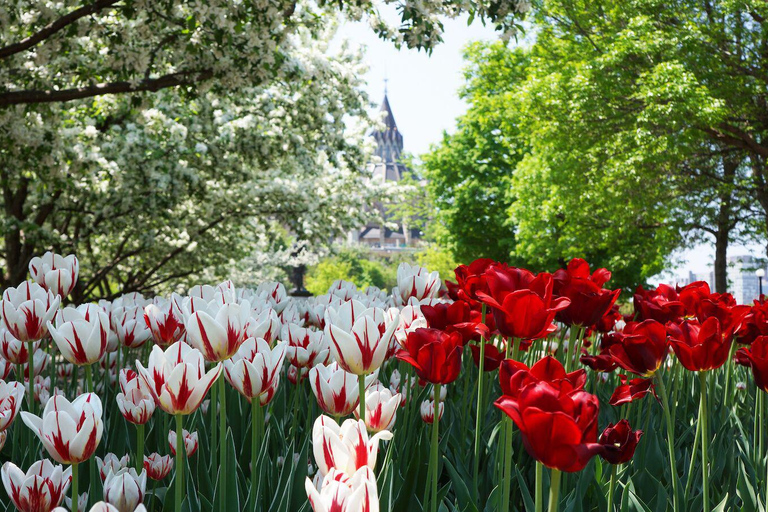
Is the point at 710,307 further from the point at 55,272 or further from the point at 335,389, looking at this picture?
the point at 55,272

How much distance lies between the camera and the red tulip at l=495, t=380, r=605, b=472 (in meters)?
1.04

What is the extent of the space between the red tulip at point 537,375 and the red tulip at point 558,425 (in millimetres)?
85

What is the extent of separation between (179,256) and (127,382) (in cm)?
1427

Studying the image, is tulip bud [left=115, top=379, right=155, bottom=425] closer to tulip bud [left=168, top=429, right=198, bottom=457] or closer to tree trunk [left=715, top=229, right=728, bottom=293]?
tulip bud [left=168, top=429, right=198, bottom=457]

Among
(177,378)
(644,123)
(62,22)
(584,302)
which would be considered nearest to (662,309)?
(584,302)

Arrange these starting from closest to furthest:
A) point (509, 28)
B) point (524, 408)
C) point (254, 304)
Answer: point (524, 408) < point (254, 304) < point (509, 28)

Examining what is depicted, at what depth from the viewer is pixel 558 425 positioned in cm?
105

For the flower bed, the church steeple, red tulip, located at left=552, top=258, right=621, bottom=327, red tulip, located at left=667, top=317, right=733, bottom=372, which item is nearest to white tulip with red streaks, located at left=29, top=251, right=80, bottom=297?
the flower bed

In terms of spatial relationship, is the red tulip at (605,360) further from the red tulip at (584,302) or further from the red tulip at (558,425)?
the red tulip at (558,425)

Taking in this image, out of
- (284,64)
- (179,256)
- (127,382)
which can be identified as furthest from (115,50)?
(179,256)

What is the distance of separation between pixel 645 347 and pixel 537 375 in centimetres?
62

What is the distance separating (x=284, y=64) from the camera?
7855 mm

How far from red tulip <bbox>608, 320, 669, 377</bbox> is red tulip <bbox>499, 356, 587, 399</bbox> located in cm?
57

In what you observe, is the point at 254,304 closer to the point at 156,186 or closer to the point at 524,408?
the point at 524,408
